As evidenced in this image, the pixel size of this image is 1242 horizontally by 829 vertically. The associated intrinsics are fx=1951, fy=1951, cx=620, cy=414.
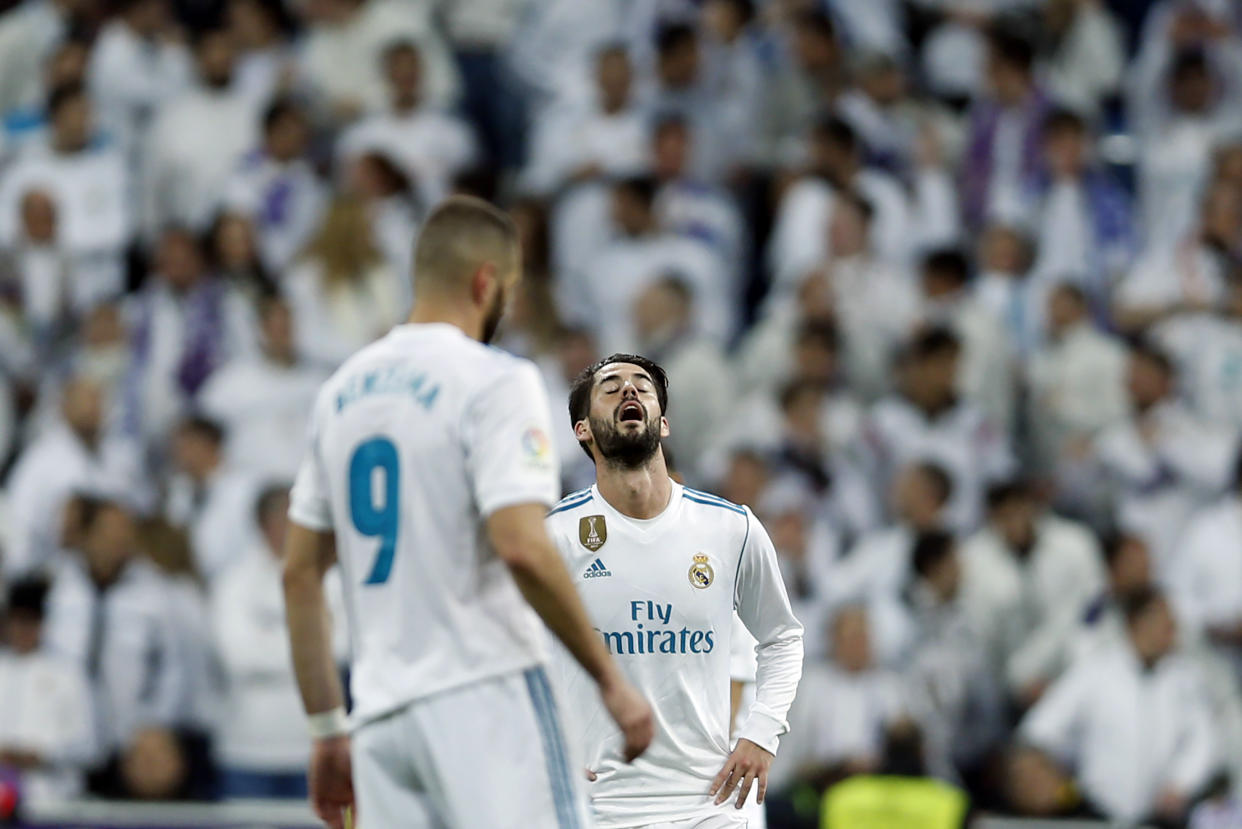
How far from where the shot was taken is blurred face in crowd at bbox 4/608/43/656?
Result: 11.4 meters

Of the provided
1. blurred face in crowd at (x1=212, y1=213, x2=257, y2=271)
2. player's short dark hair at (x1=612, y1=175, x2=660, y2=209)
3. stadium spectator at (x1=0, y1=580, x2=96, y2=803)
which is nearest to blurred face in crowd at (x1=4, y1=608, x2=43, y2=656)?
stadium spectator at (x1=0, y1=580, x2=96, y2=803)

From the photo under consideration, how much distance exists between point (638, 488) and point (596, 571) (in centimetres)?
29

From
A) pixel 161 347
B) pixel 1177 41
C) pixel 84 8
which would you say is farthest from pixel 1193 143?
pixel 84 8

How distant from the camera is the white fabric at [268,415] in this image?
1241 cm

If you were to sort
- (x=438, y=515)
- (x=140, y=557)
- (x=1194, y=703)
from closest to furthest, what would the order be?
(x=438, y=515) < (x=1194, y=703) < (x=140, y=557)

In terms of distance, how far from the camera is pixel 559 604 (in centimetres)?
454

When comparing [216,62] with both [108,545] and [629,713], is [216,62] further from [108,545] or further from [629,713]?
[629,713]

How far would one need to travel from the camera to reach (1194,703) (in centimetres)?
1083

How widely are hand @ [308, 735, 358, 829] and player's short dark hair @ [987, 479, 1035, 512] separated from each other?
7.24 m

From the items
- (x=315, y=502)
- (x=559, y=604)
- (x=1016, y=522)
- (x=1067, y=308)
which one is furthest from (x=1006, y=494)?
(x=559, y=604)

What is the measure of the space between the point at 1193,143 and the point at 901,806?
20.5 ft

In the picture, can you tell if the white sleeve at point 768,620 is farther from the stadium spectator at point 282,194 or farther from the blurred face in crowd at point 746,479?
the stadium spectator at point 282,194

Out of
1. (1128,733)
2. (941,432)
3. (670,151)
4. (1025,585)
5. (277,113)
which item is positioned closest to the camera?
(1128,733)

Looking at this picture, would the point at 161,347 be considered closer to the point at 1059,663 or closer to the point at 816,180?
the point at 816,180
